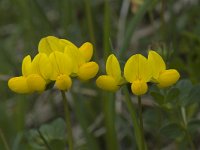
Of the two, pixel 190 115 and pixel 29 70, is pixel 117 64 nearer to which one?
pixel 29 70

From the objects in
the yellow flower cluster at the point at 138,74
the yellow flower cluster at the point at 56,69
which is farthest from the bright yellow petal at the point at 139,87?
the yellow flower cluster at the point at 56,69

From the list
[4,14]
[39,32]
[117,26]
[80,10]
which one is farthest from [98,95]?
[4,14]

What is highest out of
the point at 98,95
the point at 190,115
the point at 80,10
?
the point at 80,10

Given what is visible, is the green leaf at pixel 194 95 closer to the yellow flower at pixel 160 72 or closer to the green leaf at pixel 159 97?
the green leaf at pixel 159 97

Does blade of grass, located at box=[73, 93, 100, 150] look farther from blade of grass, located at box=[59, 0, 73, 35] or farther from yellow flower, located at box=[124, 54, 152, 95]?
yellow flower, located at box=[124, 54, 152, 95]

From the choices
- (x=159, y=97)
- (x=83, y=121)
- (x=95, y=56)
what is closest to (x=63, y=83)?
(x=159, y=97)
